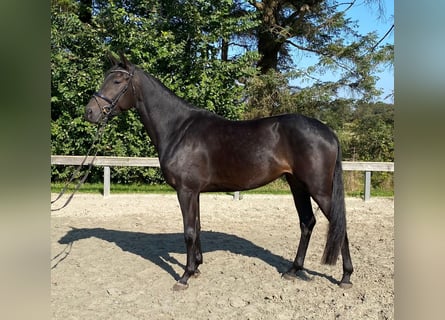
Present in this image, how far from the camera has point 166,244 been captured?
5.20m

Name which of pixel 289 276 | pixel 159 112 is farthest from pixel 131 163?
pixel 289 276

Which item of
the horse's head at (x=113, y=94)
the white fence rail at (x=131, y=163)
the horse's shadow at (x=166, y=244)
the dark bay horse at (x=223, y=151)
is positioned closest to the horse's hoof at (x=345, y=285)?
the dark bay horse at (x=223, y=151)

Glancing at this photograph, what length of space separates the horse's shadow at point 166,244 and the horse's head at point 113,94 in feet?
6.06

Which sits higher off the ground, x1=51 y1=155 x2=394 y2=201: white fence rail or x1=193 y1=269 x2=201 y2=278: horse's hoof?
x1=51 y1=155 x2=394 y2=201: white fence rail

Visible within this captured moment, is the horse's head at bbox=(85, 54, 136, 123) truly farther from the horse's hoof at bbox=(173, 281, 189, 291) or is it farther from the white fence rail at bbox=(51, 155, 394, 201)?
the white fence rail at bbox=(51, 155, 394, 201)

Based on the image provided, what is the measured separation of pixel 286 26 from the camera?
13.0m

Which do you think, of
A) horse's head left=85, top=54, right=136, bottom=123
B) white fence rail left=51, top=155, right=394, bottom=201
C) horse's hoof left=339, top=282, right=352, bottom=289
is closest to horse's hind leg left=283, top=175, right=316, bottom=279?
horse's hoof left=339, top=282, right=352, bottom=289

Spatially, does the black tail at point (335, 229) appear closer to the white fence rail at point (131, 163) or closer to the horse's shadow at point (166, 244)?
the horse's shadow at point (166, 244)

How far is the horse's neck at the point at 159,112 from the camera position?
12.9 ft

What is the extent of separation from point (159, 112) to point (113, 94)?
50 cm

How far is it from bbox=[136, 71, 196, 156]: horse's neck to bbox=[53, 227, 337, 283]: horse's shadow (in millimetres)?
1503

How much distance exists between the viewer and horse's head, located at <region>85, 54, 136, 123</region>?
3.72 metres
